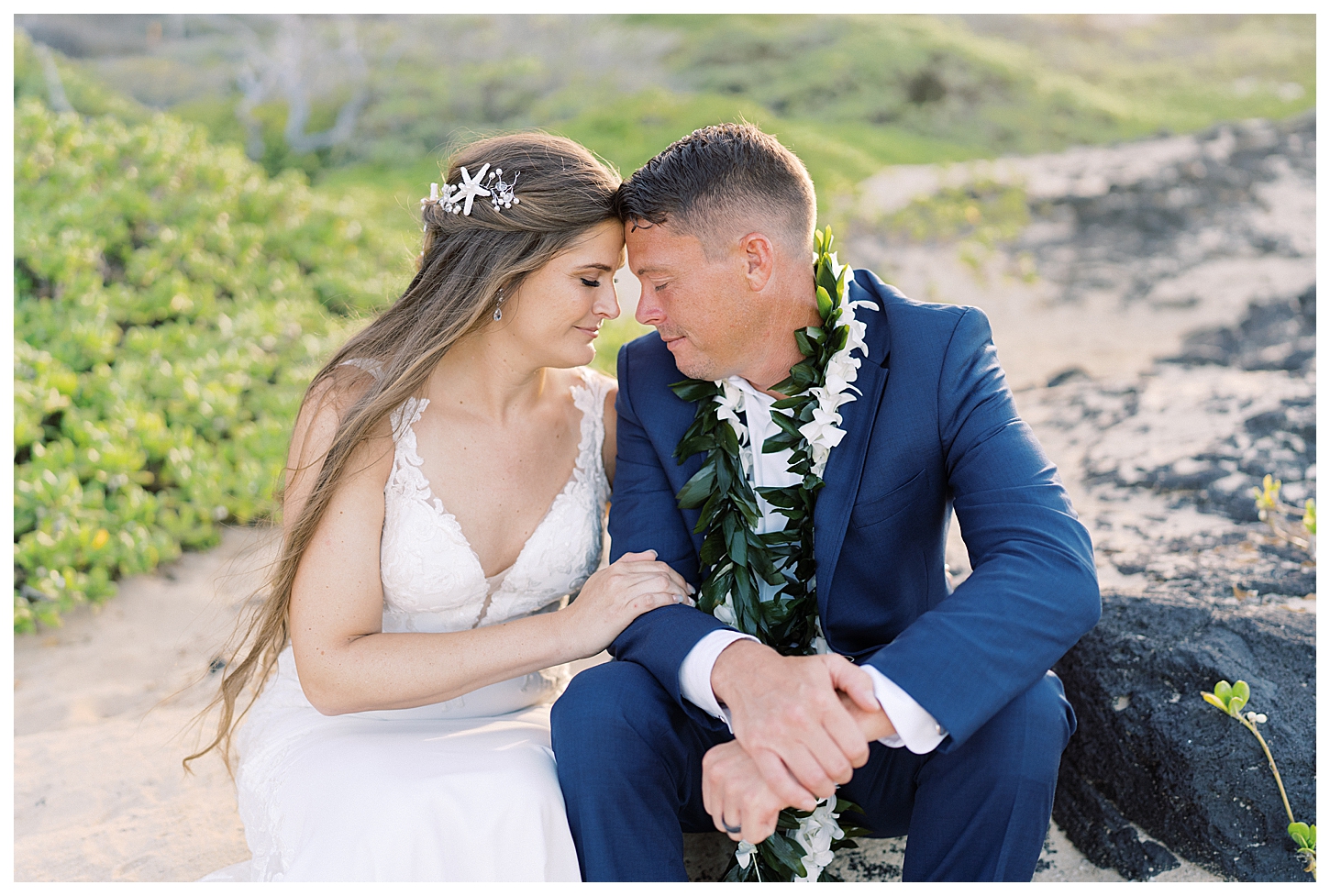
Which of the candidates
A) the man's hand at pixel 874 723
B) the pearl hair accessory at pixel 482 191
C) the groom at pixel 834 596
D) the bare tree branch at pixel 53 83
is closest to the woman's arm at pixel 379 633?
the groom at pixel 834 596

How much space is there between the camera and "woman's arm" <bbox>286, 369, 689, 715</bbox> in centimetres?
262

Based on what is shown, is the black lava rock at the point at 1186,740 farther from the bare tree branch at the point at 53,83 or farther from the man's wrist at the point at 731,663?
the bare tree branch at the point at 53,83

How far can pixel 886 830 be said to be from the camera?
278cm

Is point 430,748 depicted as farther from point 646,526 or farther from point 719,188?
point 719,188

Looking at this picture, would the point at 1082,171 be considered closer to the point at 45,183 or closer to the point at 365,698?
the point at 45,183

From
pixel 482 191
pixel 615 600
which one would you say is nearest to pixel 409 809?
pixel 615 600

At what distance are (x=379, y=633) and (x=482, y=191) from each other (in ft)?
4.09

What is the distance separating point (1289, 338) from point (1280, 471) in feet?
10.7

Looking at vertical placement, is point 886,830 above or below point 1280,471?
below

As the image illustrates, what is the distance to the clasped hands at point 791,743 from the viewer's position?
209 centimetres

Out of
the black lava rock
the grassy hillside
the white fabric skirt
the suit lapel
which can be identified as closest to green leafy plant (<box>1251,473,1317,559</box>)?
the black lava rock

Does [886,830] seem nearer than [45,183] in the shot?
Yes

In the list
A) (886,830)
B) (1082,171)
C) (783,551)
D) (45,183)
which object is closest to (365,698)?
(783,551)

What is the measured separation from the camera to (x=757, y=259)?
2.89 m
